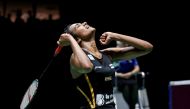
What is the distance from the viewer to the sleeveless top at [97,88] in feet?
12.1

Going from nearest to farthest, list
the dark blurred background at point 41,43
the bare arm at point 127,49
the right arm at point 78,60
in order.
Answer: the right arm at point 78,60 < the bare arm at point 127,49 < the dark blurred background at point 41,43

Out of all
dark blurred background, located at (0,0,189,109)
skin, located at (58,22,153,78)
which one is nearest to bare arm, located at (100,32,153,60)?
skin, located at (58,22,153,78)

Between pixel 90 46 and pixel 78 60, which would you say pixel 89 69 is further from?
pixel 90 46

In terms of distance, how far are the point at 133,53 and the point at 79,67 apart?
65cm

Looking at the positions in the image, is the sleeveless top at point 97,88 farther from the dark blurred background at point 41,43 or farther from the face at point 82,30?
the dark blurred background at point 41,43

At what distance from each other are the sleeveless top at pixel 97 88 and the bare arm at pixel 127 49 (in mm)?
302

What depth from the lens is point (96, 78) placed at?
3701mm

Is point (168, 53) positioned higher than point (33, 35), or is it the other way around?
point (33, 35)

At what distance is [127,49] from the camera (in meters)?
4.09

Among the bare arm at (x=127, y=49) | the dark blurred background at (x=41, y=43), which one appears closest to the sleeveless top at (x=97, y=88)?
the bare arm at (x=127, y=49)

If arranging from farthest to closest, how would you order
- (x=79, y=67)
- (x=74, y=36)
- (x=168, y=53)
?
(x=168, y=53), (x=74, y=36), (x=79, y=67)

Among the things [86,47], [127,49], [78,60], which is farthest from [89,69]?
[127,49]

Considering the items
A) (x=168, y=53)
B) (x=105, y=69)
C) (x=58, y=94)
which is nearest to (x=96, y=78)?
(x=105, y=69)

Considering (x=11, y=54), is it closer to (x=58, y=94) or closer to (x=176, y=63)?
(x=58, y=94)
